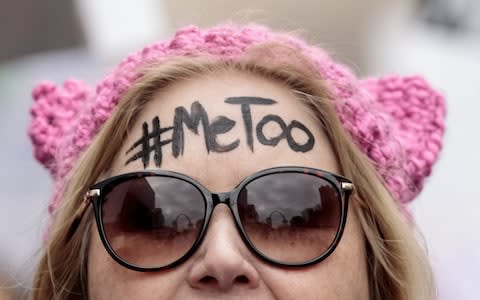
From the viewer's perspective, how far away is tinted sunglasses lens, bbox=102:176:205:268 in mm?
1653

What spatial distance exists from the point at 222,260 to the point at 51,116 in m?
0.88

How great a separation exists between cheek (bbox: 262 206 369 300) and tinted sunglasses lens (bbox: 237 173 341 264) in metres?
0.03

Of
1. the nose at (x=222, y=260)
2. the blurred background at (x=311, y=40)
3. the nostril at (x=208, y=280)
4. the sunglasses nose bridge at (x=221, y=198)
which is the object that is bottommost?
the blurred background at (x=311, y=40)

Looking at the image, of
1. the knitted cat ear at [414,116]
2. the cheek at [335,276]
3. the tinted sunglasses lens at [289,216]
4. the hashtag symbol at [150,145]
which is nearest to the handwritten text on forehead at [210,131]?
the hashtag symbol at [150,145]

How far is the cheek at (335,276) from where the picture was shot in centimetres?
164

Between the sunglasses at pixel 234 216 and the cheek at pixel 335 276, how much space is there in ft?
0.09

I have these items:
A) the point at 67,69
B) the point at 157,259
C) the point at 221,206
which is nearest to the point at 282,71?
the point at 221,206

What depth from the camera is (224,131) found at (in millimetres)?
1760

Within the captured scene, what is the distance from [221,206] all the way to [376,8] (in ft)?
18.1

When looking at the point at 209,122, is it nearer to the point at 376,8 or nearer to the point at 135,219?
the point at 135,219

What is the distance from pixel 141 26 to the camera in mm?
5410

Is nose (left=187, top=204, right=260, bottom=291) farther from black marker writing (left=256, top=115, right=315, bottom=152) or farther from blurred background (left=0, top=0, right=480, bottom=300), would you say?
blurred background (left=0, top=0, right=480, bottom=300)

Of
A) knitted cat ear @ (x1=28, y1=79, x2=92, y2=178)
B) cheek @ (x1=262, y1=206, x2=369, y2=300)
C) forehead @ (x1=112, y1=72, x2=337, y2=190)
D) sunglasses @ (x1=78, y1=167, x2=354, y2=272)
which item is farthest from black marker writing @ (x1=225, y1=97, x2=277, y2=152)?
knitted cat ear @ (x1=28, y1=79, x2=92, y2=178)

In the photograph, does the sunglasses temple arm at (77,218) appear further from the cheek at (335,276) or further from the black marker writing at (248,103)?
the cheek at (335,276)
